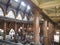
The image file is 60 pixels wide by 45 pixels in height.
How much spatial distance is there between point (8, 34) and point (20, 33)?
2426 millimetres

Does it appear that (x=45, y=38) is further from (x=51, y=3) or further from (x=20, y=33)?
(x=20, y=33)

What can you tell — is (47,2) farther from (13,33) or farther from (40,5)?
(13,33)

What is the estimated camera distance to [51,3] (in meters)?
5.91

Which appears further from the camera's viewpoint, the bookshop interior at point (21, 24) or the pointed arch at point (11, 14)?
the pointed arch at point (11, 14)

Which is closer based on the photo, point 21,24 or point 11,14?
point 11,14

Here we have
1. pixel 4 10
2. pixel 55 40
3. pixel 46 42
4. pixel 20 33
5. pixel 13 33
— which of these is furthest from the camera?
pixel 20 33

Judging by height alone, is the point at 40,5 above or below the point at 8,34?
above

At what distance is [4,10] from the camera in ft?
46.8

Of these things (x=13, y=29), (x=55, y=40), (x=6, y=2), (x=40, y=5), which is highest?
(x=6, y=2)

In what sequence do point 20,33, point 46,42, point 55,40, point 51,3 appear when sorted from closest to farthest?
point 51,3 → point 46,42 → point 55,40 → point 20,33

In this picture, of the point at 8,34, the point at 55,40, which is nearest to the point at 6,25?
the point at 8,34

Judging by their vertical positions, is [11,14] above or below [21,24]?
above

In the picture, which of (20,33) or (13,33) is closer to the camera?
(13,33)

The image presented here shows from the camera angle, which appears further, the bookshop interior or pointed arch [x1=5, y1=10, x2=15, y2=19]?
pointed arch [x1=5, y1=10, x2=15, y2=19]
